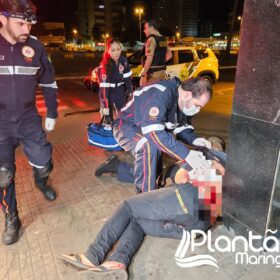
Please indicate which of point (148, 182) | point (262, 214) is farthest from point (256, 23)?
point (148, 182)

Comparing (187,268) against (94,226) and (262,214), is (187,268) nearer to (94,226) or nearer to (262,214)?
(262,214)

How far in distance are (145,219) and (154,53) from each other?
433cm

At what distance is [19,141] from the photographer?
113 inches

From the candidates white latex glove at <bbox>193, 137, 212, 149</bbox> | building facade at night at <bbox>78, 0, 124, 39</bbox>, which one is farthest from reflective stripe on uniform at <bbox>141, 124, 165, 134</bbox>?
building facade at night at <bbox>78, 0, 124, 39</bbox>

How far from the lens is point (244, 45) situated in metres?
2.12

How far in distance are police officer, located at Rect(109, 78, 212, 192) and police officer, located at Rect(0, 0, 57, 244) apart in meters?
0.92

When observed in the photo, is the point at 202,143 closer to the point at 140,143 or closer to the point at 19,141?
the point at 140,143

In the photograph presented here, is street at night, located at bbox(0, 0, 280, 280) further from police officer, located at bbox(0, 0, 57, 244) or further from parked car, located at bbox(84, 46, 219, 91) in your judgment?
parked car, located at bbox(84, 46, 219, 91)

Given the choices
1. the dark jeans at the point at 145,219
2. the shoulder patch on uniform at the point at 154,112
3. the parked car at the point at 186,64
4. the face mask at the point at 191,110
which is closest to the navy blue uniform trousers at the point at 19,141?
the dark jeans at the point at 145,219

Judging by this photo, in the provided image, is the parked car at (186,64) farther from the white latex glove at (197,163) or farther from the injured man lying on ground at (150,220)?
the injured man lying on ground at (150,220)

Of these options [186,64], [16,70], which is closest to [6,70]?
[16,70]

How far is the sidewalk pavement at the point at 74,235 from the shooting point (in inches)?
88.4

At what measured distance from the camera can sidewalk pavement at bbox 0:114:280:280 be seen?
2.24 metres

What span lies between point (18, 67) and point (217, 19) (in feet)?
256
